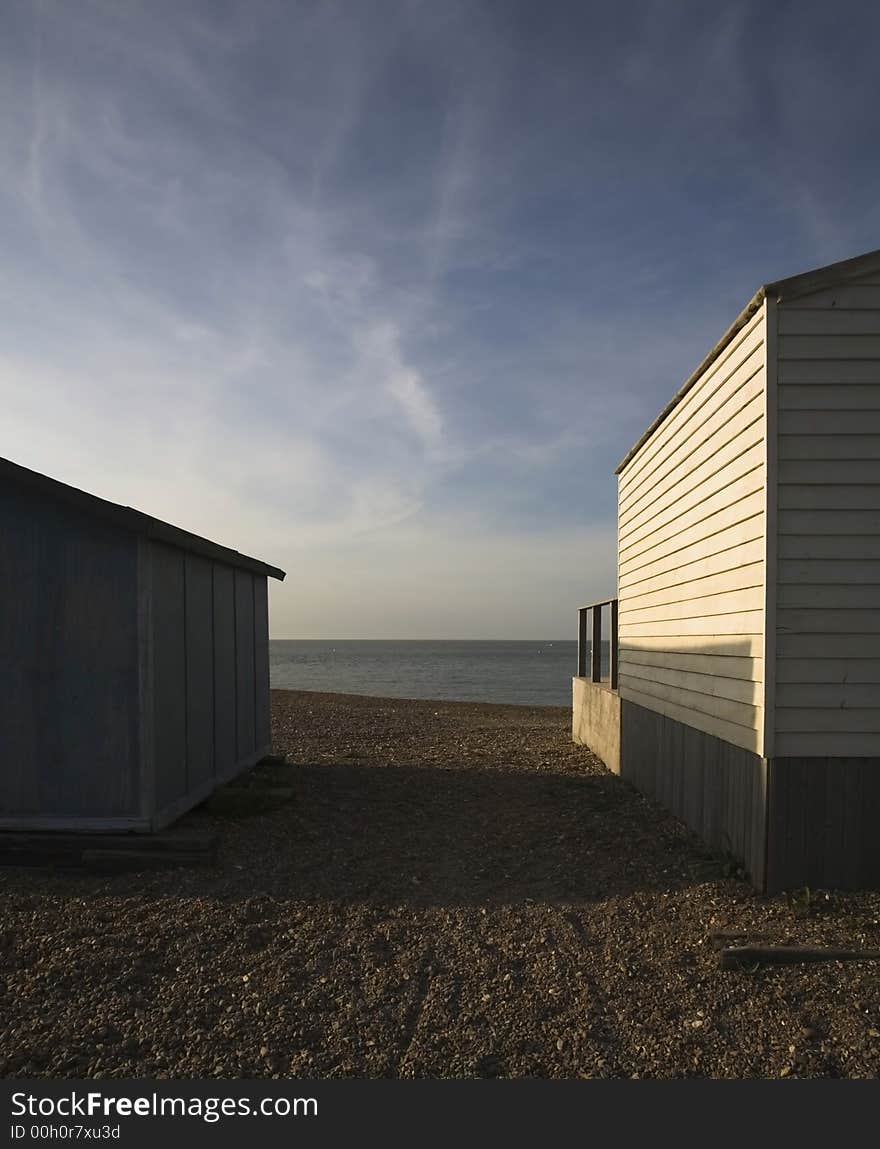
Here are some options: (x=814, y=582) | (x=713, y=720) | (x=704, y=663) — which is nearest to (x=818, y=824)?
(x=713, y=720)

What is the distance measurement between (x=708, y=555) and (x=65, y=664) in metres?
5.18

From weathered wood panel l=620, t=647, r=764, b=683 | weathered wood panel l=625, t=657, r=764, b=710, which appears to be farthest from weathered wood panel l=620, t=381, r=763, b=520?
weathered wood panel l=625, t=657, r=764, b=710

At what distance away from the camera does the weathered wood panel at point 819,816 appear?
5379 mm

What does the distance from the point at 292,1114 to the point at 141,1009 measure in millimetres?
1132

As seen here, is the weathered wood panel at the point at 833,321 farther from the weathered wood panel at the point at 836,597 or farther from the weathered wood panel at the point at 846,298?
the weathered wood panel at the point at 836,597

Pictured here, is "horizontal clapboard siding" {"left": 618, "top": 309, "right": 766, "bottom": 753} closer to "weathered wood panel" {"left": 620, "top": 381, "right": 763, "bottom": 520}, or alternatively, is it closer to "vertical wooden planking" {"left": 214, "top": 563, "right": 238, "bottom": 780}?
"weathered wood panel" {"left": 620, "top": 381, "right": 763, "bottom": 520}

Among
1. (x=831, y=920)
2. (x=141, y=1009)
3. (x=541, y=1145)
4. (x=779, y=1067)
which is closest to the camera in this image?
(x=541, y=1145)

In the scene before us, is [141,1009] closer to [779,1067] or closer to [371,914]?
[371,914]

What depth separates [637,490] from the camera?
9969 millimetres

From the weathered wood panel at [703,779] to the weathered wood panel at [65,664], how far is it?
446cm

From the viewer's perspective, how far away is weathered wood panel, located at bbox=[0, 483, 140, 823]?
634 centimetres

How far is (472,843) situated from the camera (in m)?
6.96

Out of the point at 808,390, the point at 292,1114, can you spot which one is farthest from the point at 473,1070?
the point at 808,390

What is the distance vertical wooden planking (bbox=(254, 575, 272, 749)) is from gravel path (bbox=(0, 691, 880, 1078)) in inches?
94.3
